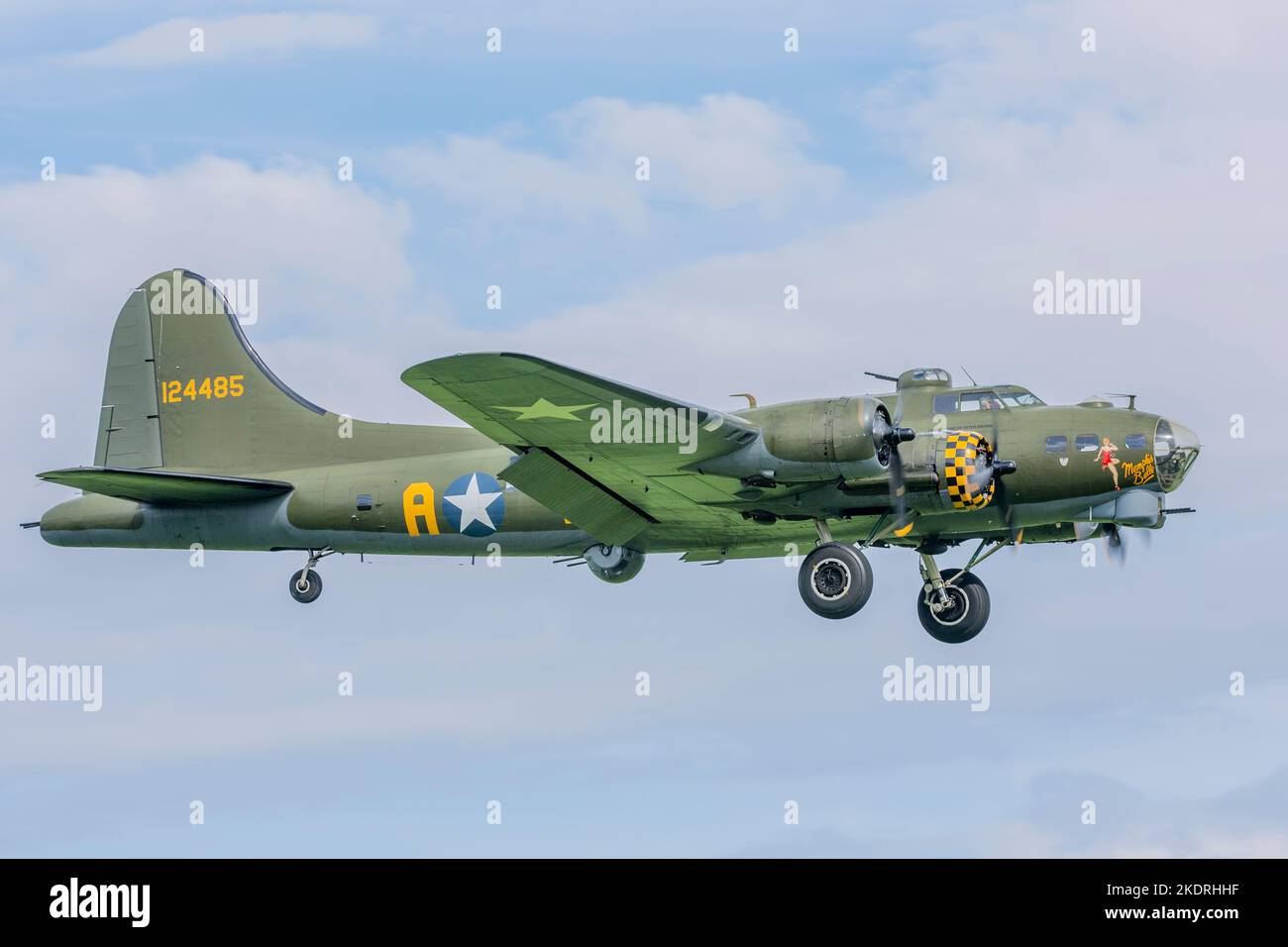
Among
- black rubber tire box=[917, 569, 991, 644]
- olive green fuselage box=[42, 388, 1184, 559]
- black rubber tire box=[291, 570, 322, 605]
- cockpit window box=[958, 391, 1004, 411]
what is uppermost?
cockpit window box=[958, 391, 1004, 411]

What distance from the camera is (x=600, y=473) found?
80.8 feet

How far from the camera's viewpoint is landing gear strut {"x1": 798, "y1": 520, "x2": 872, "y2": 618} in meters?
23.6

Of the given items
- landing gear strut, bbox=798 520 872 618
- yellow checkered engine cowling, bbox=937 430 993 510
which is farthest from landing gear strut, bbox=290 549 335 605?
yellow checkered engine cowling, bbox=937 430 993 510

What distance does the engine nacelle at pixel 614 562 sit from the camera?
86.3ft

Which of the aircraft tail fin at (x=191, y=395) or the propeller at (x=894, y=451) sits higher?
the aircraft tail fin at (x=191, y=395)

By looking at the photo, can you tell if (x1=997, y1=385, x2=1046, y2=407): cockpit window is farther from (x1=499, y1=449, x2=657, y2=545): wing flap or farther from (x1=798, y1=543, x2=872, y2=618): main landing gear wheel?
(x1=499, y1=449, x2=657, y2=545): wing flap

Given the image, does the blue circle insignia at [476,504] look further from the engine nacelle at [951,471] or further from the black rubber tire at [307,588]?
the engine nacelle at [951,471]

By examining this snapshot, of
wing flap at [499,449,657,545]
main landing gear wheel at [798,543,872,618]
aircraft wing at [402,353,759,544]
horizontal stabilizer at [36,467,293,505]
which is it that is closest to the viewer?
aircraft wing at [402,353,759,544]

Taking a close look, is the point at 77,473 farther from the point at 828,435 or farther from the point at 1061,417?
the point at 1061,417

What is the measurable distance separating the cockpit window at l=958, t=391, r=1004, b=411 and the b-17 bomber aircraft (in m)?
0.03

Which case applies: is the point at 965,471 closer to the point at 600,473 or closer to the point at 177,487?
the point at 600,473

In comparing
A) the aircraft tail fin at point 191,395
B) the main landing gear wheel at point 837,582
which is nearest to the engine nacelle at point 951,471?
the main landing gear wheel at point 837,582

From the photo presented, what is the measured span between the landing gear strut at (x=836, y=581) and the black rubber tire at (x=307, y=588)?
7574mm

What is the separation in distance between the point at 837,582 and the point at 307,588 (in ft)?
27.0
